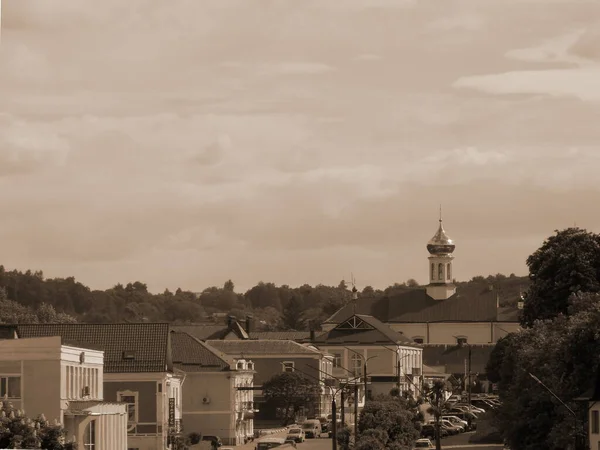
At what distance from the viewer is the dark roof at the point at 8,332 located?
250 ft

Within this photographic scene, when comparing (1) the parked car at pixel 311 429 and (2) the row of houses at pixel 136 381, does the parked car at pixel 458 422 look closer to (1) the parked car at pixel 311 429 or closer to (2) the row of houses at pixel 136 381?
(1) the parked car at pixel 311 429

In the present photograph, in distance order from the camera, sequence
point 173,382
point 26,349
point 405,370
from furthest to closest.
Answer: point 405,370, point 173,382, point 26,349

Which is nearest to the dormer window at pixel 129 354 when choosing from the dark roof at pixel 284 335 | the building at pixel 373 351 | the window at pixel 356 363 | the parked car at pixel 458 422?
the parked car at pixel 458 422

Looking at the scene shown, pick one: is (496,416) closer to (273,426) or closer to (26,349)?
(26,349)

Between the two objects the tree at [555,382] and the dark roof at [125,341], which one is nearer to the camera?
the tree at [555,382]

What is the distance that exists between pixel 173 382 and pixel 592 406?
2720 cm

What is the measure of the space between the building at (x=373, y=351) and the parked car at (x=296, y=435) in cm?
5360

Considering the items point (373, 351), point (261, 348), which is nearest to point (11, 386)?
point (261, 348)

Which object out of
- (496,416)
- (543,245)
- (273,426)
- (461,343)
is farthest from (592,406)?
(461,343)

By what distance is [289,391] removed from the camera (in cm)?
12594

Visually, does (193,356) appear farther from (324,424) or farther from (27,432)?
(27,432)

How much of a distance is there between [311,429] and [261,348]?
26.2 meters

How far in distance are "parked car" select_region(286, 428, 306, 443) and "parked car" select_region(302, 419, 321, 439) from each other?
631 centimetres

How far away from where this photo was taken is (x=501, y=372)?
9831cm
